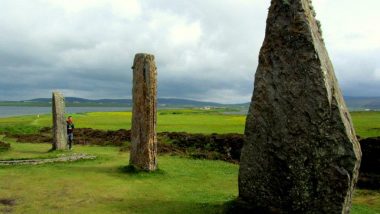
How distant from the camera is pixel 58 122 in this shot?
2784 centimetres

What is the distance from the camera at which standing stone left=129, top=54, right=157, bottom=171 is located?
1950 cm

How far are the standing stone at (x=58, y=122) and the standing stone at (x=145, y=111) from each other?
9.74 metres

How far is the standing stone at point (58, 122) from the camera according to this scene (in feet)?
91.2

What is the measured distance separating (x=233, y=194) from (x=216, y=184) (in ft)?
7.01

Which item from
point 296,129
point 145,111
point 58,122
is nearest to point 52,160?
point 58,122

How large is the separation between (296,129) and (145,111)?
874 centimetres

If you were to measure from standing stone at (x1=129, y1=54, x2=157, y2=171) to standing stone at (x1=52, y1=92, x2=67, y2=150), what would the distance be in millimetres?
9741

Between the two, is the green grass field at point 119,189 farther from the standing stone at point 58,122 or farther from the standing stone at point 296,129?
the standing stone at point 58,122

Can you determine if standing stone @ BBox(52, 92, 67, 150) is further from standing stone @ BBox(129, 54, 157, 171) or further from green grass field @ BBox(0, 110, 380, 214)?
standing stone @ BBox(129, 54, 157, 171)

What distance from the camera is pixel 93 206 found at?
14.3 meters

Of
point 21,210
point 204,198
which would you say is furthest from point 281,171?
point 21,210

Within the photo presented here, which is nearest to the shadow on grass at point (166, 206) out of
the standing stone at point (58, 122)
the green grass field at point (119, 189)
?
the green grass field at point (119, 189)

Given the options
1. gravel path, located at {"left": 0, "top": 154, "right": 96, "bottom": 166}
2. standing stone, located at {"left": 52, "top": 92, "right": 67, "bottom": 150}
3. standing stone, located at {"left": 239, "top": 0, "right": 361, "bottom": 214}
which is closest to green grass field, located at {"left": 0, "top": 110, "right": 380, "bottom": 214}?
gravel path, located at {"left": 0, "top": 154, "right": 96, "bottom": 166}

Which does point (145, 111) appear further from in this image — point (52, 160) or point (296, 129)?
point (296, 129)
